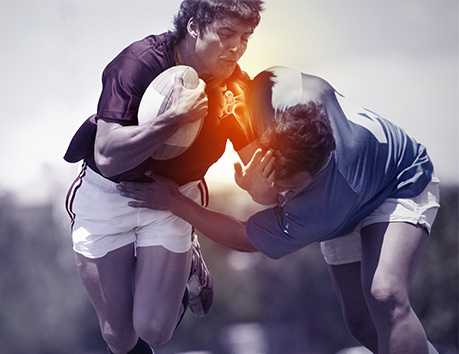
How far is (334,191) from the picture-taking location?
74.6 inches

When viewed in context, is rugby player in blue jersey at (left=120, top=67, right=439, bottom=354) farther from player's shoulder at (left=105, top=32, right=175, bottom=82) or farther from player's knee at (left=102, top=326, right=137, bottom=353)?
player's knee at (left=102, top=326, right=137, bottom=353)

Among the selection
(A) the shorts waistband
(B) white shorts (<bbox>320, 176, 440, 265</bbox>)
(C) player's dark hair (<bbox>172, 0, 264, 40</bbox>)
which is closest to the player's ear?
(C) player's dark hair (<bbox>172, 0, 264, 40</bbox>)

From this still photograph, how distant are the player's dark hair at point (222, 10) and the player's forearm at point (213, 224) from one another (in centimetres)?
58

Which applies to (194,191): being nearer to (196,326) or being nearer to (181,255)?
(181,255)

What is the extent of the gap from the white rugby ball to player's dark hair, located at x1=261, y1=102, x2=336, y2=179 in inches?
10.1

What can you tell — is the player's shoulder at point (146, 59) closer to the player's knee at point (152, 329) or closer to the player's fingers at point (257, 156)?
the player's fingers at point (257, 156)

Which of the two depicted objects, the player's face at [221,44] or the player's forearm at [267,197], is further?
the player's forearm at [267,197]

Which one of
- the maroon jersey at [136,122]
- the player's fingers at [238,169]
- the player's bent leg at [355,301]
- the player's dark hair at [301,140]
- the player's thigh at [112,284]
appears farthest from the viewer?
the player's bent leg at [355,301]

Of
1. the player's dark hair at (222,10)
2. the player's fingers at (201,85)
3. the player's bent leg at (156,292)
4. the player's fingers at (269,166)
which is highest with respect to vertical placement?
the player's dark hair at (222,10)

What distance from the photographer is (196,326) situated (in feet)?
13.3

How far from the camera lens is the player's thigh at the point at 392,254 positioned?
1887 millimetres

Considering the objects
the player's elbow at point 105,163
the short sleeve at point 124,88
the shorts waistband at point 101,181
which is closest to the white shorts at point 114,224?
the shorts waistband at point 101,181

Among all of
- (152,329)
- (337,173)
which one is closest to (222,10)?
(337,173)

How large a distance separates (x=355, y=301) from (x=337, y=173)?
0.60 meters
